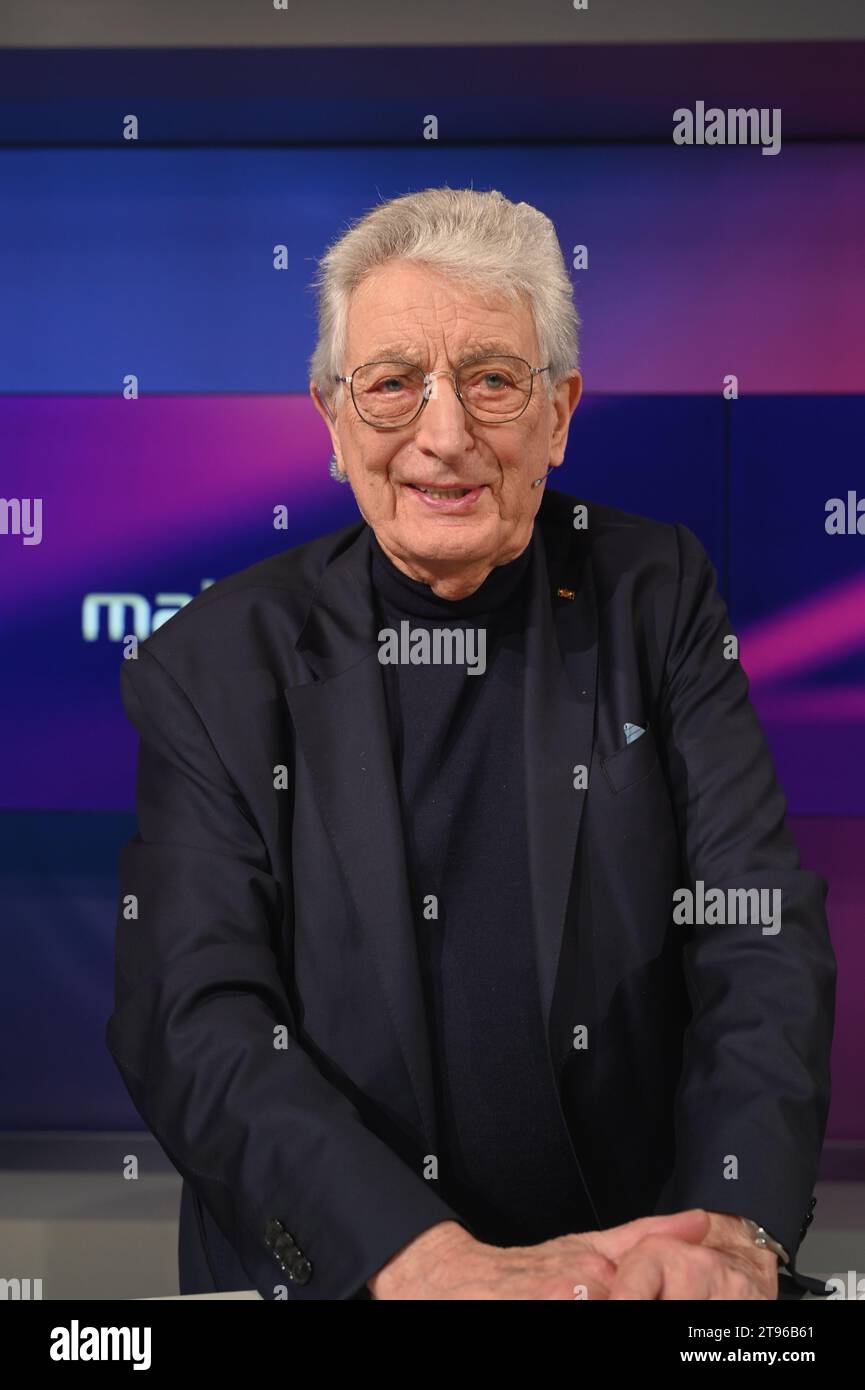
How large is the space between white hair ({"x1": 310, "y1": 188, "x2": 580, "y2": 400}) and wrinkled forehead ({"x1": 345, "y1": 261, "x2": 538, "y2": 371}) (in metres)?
0.01

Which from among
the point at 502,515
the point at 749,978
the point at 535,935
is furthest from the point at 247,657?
the point at 749,978

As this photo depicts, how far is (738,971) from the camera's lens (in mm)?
1933

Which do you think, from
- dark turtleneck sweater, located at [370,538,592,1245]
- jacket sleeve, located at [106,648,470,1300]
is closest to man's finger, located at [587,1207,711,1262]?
jacket sleeve, located at [106,648,470,1300]

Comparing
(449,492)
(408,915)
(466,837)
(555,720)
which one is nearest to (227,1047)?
(408,915)

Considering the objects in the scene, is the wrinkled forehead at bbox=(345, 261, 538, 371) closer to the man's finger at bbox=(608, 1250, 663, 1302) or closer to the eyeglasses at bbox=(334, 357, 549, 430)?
the eyeglasses at bbox=(334, 357, 549, 430)

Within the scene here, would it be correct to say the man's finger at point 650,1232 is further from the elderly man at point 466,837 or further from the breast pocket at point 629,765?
the breast pocket at point 629,765

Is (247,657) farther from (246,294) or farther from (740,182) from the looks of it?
(740,182)

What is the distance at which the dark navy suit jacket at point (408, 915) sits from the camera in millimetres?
1810

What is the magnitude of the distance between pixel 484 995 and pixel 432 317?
88 centimetres

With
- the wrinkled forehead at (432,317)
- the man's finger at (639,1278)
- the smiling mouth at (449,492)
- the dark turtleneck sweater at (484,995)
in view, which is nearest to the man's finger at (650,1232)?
the man's finger at (639,1278)

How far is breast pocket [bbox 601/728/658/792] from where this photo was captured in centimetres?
203

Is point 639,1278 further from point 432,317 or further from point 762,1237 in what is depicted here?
point 432,317

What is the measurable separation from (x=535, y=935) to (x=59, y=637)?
1848mm

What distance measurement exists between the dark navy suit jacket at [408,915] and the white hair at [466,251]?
362 mm
